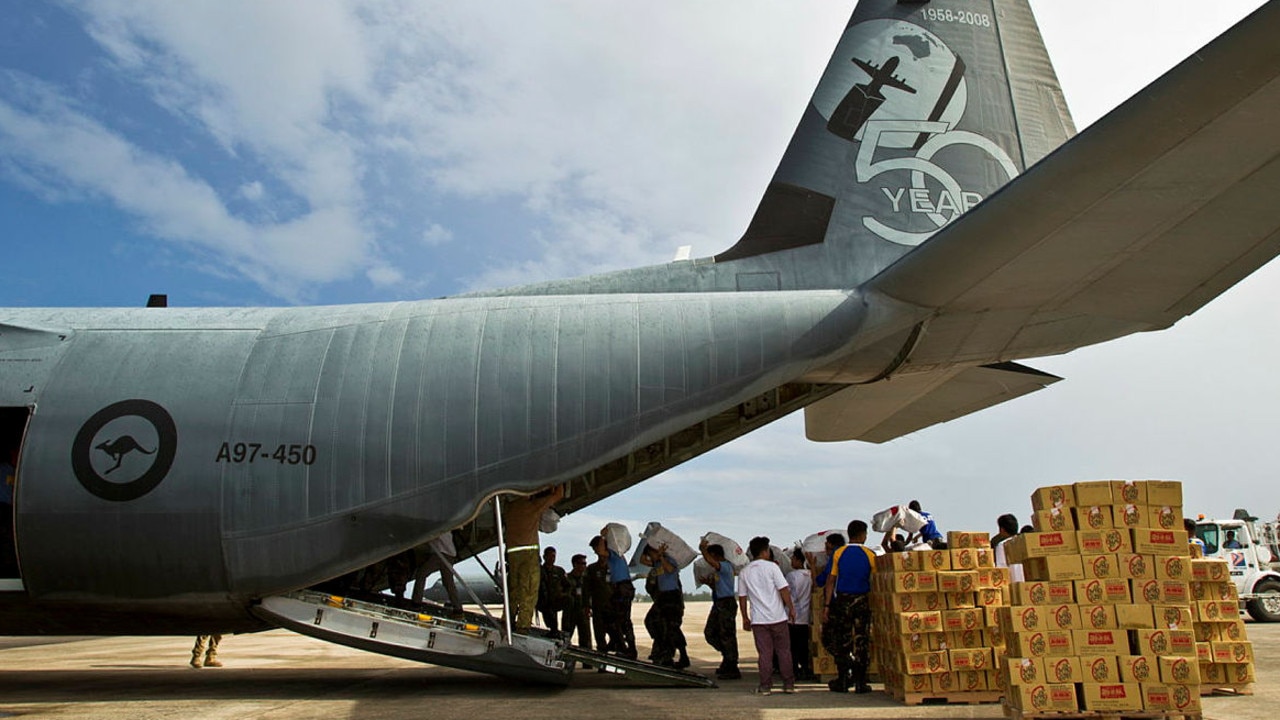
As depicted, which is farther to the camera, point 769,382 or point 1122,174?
point 769,382

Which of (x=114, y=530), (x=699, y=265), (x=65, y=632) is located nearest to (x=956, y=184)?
(x=699, y=265)

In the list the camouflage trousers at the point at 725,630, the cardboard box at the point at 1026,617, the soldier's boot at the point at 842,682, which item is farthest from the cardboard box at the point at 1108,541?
the camouflage trousers at the point at 725,630

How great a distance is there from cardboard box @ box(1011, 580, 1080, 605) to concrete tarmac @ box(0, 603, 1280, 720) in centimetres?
126

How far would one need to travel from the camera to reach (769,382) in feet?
30.3

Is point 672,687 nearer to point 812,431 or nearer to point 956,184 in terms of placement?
point 812,431

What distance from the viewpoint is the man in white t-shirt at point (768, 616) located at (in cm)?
888

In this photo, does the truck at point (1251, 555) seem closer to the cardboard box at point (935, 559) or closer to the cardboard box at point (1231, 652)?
the cardboard box at point (1231, 652)

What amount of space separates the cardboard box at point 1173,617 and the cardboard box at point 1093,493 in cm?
84

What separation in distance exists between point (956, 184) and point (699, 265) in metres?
3.19

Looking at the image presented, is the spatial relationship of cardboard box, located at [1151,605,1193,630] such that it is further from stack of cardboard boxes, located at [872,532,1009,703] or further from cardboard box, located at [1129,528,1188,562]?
stack of cardboard boxes, located at [872,532,1009,703]

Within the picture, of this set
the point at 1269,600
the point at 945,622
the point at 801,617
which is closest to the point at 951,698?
the point at 945,622

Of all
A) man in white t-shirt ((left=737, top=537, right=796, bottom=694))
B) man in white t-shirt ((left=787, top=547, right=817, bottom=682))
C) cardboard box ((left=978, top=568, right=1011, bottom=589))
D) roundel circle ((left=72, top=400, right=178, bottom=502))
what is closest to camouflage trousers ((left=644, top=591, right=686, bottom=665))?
man in white t-shirt ((left=787, top=547, right=817, bottom=682))

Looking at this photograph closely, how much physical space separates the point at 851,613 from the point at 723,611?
7.29 feet

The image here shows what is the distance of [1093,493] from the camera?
276 inches
